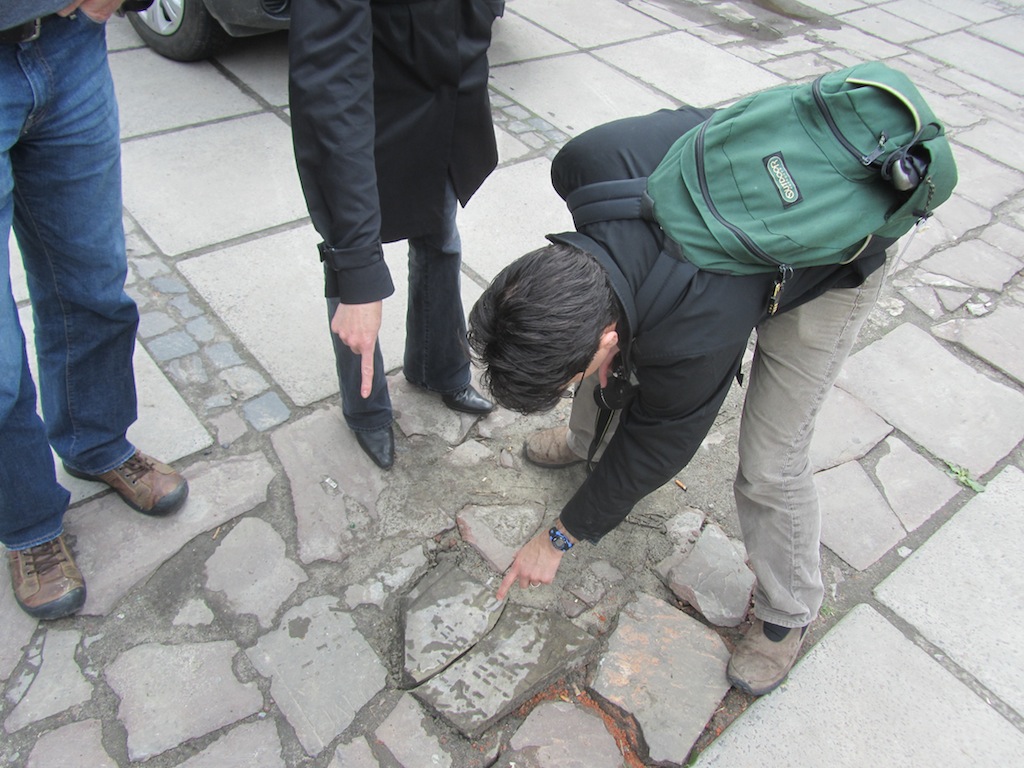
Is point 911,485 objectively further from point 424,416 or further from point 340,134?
point 340,134

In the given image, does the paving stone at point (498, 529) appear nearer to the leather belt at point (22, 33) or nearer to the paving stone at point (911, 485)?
the paving stone at point (911, 485)

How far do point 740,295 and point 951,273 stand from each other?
257 cm

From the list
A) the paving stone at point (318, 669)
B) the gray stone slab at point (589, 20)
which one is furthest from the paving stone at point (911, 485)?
the gray stone slab at point (589, 20)

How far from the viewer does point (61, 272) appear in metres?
1.70

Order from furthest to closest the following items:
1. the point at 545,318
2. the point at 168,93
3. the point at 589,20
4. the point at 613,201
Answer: the point at 589,20, the point at 168,93, the point at 613,201, the point at 545,318

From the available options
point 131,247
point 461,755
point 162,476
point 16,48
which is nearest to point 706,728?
point 461,755

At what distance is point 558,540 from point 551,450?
0.64m

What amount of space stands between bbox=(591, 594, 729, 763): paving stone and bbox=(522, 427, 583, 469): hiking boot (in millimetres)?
473

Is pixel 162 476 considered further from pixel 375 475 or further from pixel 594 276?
pixel 594 276

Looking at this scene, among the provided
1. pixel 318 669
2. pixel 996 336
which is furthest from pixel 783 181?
pixel 996 336

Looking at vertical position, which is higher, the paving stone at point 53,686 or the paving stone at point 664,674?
the paving stone at point 53,686

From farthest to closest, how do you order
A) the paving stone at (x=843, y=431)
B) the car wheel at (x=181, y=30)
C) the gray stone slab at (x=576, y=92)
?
the gray stone slab at (x=576, y=92) → the car wheel at (x=181, y=30) → the paving stone at (x=843, y=431)

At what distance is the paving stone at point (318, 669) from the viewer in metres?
1.72

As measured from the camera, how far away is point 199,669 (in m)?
1.78
